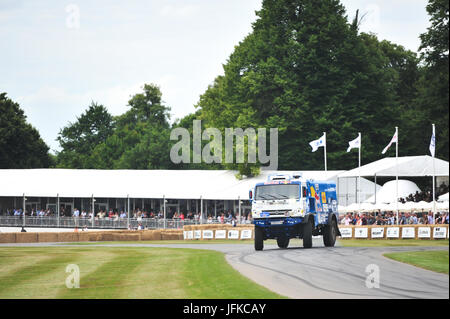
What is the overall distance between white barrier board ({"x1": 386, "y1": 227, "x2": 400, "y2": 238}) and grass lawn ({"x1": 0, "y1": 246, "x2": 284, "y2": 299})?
789 inches

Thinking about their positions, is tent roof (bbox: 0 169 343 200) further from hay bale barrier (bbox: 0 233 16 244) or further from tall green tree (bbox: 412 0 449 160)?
hay bale barrier (bbox: 0 233 16 244)

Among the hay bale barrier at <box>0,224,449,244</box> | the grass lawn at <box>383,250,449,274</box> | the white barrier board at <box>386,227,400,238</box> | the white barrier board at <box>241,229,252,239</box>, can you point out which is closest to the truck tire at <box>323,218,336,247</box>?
the grass lawn at <box>383,250,449,274</box>

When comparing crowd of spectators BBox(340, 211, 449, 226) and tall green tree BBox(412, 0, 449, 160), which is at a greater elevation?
tall green tree BBox(412, 0, 449, 160)

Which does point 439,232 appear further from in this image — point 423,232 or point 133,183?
point 133,183

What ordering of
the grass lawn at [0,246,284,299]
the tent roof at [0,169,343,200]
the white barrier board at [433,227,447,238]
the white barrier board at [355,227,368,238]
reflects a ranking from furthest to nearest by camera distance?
the tent roof at [0,169,343,200] < the white barrier board at [355,227,368,238] < the white barrier board at [433,227,447,238] < the grass lawn at [0,246,284,299]

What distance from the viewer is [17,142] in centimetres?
10756

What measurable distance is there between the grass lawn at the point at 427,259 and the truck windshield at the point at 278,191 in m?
5.21

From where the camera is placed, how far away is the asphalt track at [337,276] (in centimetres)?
1873

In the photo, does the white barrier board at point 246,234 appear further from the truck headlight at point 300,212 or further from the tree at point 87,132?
the tree at point 87,132

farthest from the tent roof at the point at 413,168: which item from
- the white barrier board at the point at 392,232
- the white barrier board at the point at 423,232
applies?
the white barrier board at the point at 423,232

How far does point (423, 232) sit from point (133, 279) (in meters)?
28.9

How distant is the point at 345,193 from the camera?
221 feet

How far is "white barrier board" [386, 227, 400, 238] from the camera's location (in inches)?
1944
